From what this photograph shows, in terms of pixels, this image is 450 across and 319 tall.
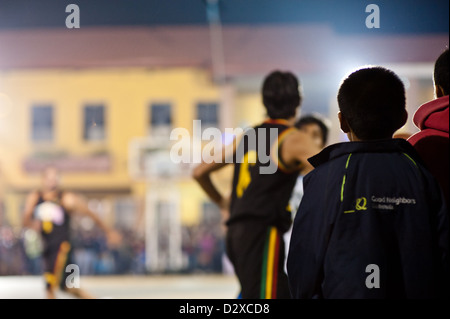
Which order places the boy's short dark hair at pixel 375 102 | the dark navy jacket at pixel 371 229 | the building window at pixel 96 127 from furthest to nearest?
the building window at pixel 96 127, the boy's short dark hair at pixel 375 102, the dark navy jacket at pixel 371 229

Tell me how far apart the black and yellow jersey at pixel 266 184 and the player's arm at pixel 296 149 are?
0.02 metres

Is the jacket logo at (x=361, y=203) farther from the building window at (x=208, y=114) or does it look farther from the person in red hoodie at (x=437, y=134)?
the building window at (x=208, y=114)

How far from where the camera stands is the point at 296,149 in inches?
128

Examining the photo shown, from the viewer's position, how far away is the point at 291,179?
339 centimetres

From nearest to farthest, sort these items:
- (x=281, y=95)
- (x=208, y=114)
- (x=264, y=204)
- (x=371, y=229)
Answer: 1. (x=371, y=229)
2. (x=264, y=204)
3. (x=281, y=95)
4. (x=208, y=114)

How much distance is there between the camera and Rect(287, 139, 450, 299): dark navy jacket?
6.22ft

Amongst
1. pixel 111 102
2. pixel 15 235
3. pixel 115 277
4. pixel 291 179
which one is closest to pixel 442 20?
pixel 291 179

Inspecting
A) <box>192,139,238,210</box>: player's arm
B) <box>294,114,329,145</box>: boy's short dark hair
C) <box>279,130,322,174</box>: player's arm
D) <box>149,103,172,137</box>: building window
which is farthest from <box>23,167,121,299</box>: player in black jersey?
<box>149,103,172,137</box>: building window

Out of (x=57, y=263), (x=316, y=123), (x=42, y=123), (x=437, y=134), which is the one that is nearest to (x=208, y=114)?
(x=42, y=123)

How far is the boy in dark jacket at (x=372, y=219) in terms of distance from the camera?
190 cm

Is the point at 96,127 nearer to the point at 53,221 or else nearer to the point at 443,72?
the point at 53,221

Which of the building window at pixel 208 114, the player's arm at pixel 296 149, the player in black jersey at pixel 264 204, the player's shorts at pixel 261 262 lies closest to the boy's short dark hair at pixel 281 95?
the player in black jersey at pixel 264 204

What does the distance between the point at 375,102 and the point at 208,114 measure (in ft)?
68.5
